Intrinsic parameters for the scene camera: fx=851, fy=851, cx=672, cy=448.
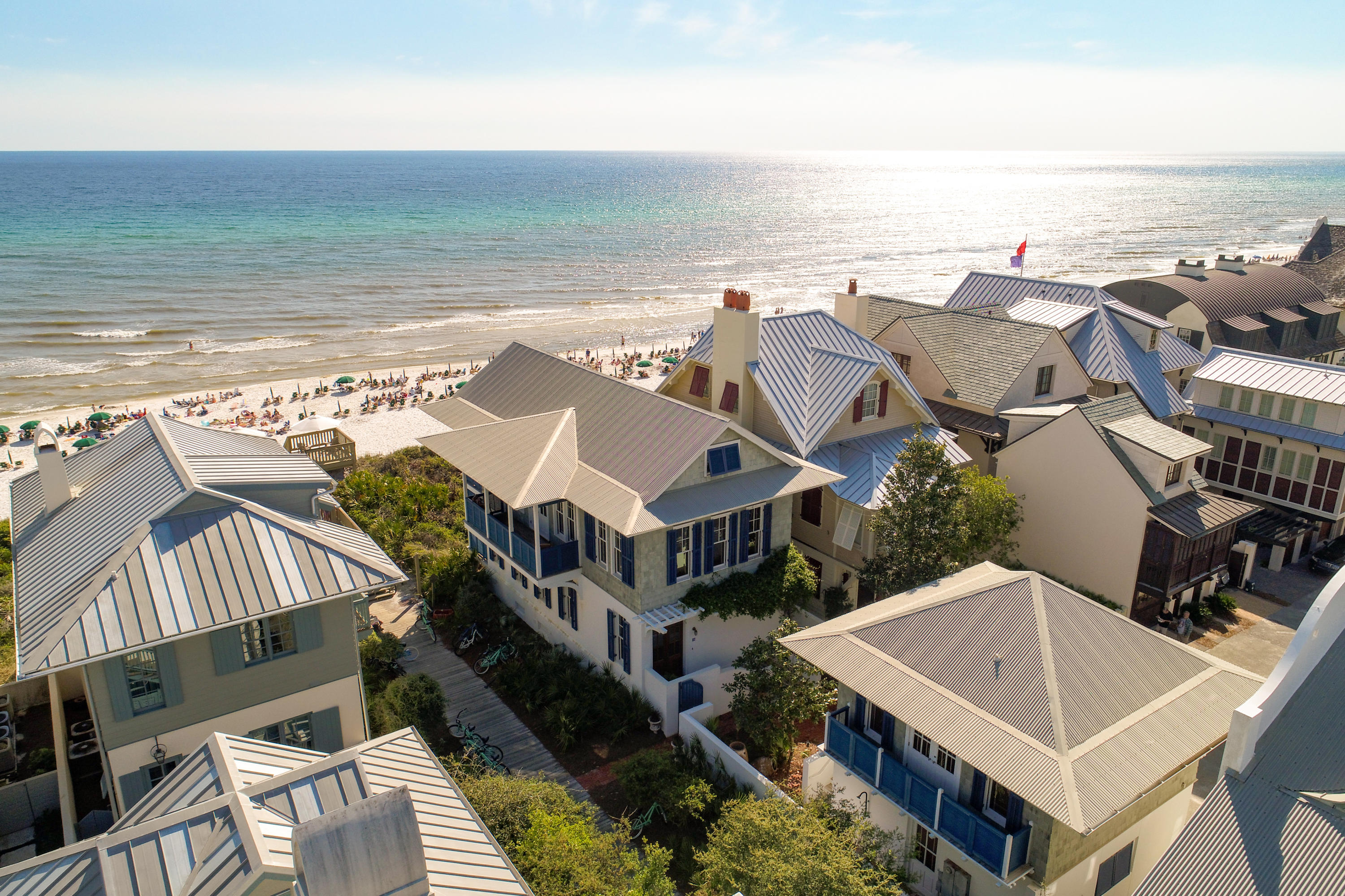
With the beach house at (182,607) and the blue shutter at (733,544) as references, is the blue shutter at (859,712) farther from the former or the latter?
the beach house at (182,607)

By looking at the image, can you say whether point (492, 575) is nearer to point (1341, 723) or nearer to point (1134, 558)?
point (1134, 558)


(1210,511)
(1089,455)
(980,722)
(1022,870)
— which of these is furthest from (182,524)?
(1210,511)

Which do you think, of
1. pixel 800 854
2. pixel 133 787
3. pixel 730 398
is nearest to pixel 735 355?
pixel 730 398

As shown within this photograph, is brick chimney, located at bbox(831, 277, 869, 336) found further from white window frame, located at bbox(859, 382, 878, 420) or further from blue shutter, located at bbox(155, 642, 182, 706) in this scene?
blue shutter, located at bbox(155, 642, 182, 706)

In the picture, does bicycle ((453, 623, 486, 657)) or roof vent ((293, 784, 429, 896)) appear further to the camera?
bicycle ((453, 623, 486, 657))

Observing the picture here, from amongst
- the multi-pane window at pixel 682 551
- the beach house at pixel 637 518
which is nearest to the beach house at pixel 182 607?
the beach house at pixel 637 518

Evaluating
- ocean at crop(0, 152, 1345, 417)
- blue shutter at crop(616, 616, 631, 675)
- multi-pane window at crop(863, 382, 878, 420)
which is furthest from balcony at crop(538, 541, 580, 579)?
ocean at crop(0, 152, 1345, 417)
